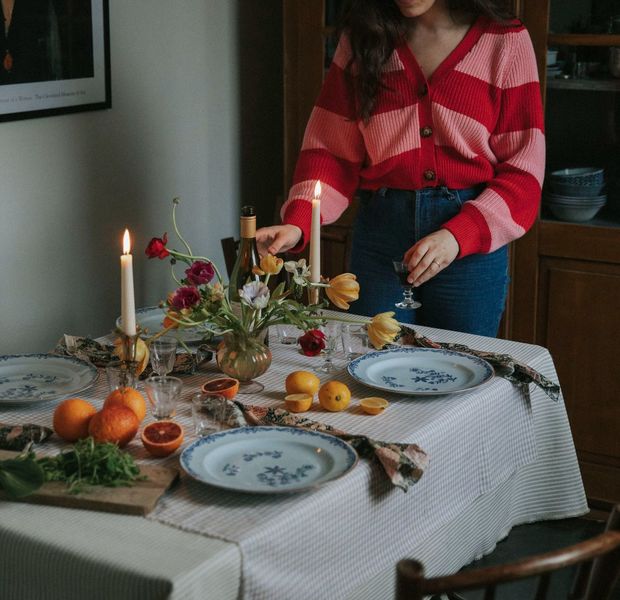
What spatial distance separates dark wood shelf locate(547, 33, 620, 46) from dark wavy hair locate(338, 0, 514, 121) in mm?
480

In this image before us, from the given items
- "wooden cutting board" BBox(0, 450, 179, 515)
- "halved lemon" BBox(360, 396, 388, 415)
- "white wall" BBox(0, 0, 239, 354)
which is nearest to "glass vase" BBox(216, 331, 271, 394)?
"halved lemon" BBox(360, 396, 388, 415)

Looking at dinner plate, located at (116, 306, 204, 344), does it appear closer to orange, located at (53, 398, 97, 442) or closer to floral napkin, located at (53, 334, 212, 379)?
floral napkin, located at (53, 334, 212, 379)

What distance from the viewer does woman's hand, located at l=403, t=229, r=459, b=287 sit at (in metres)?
2.01

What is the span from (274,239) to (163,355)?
0.48 metres

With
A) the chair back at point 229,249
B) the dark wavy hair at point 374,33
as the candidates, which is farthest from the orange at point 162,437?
the chair back at point 229,249

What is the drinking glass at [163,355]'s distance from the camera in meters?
1.73

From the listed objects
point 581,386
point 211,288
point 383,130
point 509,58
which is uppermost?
point 509,58

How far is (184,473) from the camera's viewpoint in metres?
1.39

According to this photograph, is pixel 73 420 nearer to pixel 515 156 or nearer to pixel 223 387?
pixel 223 387

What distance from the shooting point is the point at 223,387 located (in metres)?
1.69

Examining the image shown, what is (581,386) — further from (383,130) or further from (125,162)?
(125,162)

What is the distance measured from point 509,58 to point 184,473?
133 cm

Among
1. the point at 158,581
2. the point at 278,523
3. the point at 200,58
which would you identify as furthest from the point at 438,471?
the point at 200,58

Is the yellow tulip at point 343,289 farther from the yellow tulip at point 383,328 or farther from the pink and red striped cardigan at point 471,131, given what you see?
the pink and red striped cardigan at point 471,131
